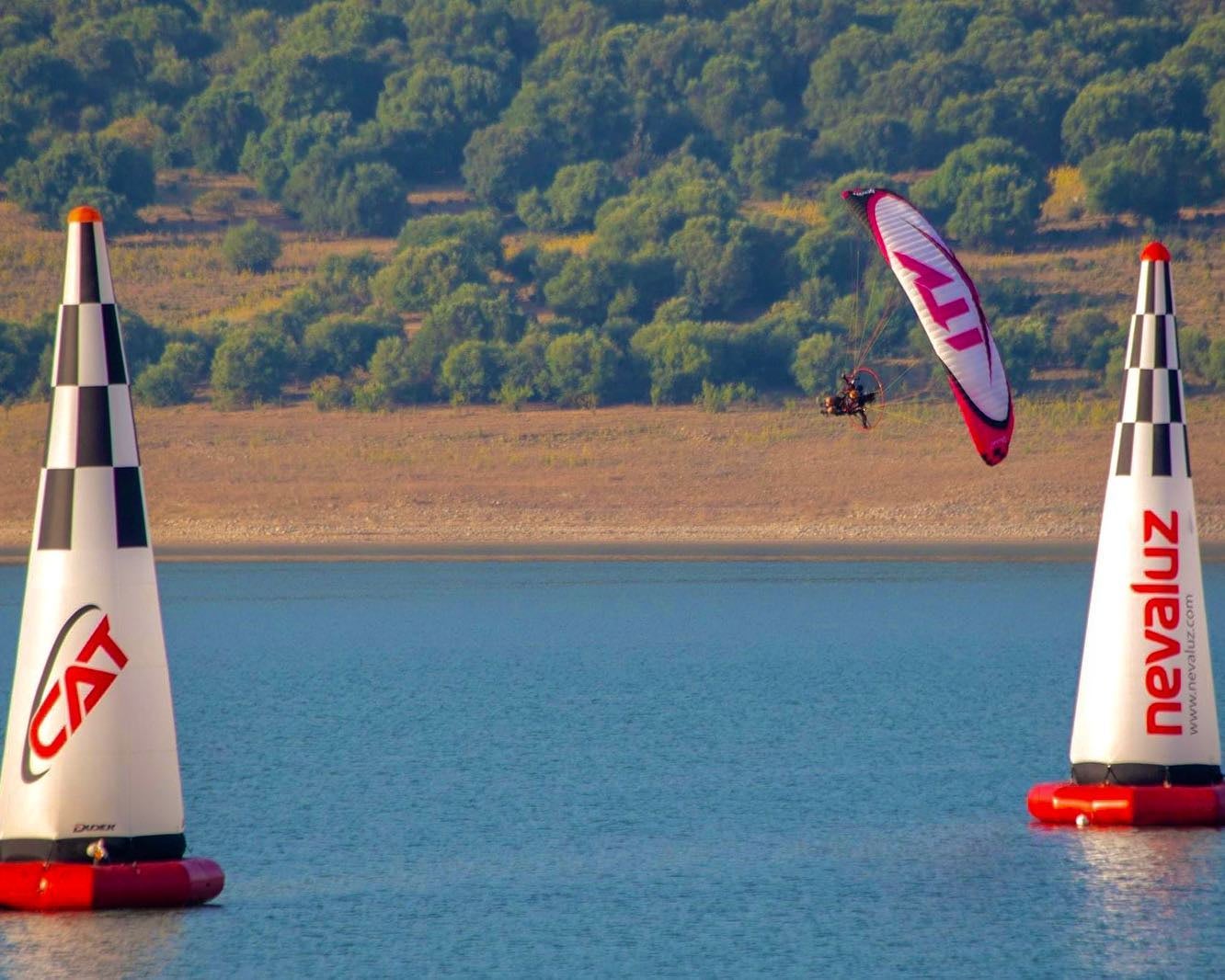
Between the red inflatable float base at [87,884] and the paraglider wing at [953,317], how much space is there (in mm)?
11024

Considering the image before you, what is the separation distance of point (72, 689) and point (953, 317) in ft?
40.8

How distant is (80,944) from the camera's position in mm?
18203

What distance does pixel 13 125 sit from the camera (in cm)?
14388

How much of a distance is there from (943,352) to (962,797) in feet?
25.0

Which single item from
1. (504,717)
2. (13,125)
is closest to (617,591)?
(504,717)

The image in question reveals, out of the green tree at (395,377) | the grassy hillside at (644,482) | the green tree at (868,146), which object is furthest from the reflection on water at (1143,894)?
the green tree at (868,146)

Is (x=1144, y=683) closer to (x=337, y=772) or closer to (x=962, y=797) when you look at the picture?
(x=962, y=797)

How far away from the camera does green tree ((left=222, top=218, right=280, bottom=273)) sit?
4587 inches

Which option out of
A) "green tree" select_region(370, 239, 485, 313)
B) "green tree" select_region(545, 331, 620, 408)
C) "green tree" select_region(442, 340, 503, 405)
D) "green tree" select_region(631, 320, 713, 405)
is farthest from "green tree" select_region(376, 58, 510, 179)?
"green tree" select_region(545, 331, 620, 408)

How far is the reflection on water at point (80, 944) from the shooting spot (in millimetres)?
18016

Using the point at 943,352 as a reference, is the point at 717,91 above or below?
above

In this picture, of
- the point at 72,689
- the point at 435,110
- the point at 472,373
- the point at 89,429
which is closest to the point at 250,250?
the point at 472,373

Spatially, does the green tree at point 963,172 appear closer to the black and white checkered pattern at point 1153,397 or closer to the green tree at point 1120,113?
the green tree at point 1120,113

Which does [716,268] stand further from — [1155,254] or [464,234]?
[1155,254]
